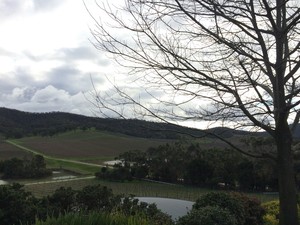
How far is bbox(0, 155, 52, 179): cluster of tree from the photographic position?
62375mm

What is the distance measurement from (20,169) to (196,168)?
80.3ft

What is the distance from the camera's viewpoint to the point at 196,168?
189 feet

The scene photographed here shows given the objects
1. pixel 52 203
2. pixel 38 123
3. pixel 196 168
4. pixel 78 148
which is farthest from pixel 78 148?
pixel 52 203

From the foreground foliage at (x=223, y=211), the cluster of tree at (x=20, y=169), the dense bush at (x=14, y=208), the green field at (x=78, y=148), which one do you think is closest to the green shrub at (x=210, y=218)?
the foreground foliage at (x=223, y=211)

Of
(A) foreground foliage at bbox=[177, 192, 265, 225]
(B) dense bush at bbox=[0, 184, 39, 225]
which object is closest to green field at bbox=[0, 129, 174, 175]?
(B) dense bush at bbox=[0, 184, 39, 225]

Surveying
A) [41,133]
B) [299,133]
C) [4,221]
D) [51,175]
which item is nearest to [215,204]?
[299,133]

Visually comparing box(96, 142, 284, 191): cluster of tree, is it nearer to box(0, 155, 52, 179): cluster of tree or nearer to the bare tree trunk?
box(0, 155, 52, 179): cluster of tree

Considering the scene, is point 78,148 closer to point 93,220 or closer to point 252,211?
point 252,211

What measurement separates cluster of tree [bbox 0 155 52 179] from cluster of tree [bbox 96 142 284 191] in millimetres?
8485

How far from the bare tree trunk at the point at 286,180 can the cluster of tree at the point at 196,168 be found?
124ft

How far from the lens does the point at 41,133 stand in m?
114

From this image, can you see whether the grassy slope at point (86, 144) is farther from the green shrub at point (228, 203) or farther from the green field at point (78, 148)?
the green shrub at point (228, 203)

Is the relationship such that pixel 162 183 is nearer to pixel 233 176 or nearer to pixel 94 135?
pixel 233 176

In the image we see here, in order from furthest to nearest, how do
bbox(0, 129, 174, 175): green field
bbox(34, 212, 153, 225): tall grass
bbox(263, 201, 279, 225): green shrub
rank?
bbox(0, 129, 174, 175): green field, bbox(263, 201, 279, 225): green shrub, bbox(34, 212, 153, 225): tall grass
